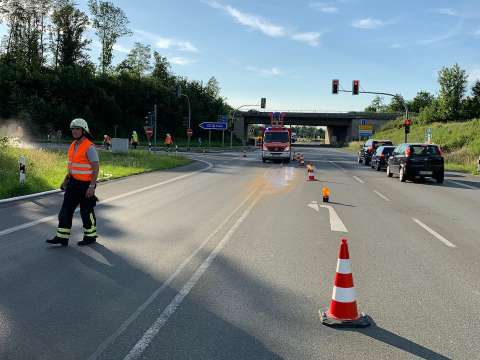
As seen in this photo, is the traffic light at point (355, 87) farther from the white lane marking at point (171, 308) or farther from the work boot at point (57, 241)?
the work boot at point (57, 241)

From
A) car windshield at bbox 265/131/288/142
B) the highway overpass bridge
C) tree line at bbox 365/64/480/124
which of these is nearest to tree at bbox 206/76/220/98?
the highway overpass bridge

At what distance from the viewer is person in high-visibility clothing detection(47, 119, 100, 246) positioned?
7117 mm

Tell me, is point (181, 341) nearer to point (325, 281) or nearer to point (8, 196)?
point (325, 281)

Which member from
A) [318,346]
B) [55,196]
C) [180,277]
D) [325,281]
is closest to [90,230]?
[180,277]

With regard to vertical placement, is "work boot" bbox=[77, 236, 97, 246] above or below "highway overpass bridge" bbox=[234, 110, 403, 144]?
below

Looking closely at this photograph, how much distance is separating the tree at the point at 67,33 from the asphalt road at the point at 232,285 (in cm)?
7414

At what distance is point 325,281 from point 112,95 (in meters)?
78.8

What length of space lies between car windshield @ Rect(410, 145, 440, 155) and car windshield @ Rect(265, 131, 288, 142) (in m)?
14.2

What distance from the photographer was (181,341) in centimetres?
384

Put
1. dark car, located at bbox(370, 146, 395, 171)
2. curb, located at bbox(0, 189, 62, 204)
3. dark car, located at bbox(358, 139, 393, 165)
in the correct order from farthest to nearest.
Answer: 1. dark car, located at bbox(358, 139, 393, 165)
2. dark car, located at bbox(370, 146, 395, 171)
3. curb, located at bbox(0, 189, 62, 204)

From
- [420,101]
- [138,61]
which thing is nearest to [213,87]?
[138,61]

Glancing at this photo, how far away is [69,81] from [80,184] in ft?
231

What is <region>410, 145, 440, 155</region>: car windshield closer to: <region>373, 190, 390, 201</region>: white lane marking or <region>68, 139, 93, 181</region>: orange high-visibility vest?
<region>373, 190, 390, 201</region>: white lane marking

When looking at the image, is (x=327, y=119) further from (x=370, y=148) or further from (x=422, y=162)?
(x=422, y=162)
